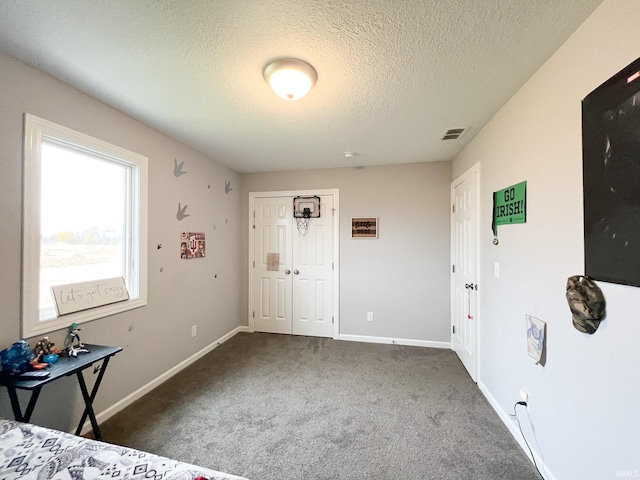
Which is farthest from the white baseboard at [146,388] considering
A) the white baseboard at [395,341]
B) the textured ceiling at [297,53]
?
the textured ceiling at [297,53]

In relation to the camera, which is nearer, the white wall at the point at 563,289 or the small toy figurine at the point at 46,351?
the white wall at the point at 563,289

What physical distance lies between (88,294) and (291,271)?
2386mm

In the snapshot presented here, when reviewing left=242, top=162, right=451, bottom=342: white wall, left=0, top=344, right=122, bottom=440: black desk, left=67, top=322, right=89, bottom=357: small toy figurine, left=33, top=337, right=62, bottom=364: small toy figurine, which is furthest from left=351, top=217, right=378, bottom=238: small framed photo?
left=33, top=337, right=62, bottom=364: small toy figurine

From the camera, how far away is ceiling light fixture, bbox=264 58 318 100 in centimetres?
147

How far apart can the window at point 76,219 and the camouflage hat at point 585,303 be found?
9.92 ft

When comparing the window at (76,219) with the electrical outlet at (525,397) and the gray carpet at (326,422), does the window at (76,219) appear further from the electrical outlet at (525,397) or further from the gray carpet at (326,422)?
the electrical outlet at (525,397)

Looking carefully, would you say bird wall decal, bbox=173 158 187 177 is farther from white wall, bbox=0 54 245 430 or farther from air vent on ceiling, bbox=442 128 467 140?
air vent on ceiling, bbox=442 128 467 140

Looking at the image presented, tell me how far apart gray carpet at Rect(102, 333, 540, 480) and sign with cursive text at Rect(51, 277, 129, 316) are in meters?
0.93

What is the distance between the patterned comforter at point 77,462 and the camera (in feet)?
3.00

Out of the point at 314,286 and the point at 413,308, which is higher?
the point at 314,286

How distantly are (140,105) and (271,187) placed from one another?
2.06m

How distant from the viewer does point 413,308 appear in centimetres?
347

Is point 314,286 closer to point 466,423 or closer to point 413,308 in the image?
point 413,308

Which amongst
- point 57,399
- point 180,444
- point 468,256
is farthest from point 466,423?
point 57,399
